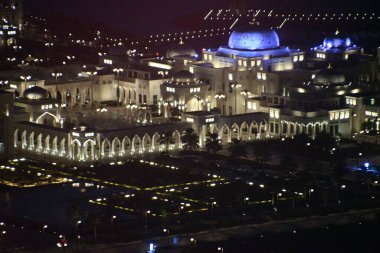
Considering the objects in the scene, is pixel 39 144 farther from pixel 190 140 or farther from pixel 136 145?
pixel 190 140

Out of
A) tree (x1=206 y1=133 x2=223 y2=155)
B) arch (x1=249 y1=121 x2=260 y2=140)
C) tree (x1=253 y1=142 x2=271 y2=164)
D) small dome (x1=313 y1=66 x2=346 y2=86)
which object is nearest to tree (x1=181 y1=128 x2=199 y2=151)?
tree (x1=206 y1=133 x2=223 y2=155)

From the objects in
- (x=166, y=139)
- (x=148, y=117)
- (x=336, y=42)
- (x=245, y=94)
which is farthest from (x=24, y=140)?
(x=336, y=42)

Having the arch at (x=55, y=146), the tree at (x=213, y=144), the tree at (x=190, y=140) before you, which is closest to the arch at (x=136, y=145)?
the tree at (x=190, y=140)

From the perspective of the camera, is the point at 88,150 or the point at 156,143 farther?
the point at 156,143

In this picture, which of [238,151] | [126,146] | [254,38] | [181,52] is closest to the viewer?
[238,151]

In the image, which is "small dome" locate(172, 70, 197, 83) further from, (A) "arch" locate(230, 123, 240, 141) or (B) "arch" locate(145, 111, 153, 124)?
(A) "arch" locate(230, 123, 240, 141)

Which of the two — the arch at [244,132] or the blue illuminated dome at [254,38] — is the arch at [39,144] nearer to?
the arch at [244,132]
